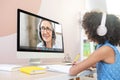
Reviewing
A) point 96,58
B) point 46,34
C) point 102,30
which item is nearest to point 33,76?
point 96,58

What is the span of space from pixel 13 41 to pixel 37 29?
31cm

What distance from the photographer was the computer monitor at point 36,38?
49.4 inches

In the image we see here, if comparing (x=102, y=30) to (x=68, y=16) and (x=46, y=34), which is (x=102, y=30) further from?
(x=68, y=16)

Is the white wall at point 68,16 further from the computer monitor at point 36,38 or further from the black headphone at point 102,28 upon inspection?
the black headphone at point 102,28

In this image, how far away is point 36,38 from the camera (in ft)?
4.56

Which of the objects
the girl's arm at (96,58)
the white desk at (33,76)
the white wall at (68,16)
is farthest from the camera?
the white wall at (68,16)

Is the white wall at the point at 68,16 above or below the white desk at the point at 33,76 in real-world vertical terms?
above

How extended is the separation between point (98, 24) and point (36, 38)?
19.5 inches

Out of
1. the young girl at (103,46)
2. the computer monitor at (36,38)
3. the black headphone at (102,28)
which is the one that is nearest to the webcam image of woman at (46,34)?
the computer monitor at (36,38)

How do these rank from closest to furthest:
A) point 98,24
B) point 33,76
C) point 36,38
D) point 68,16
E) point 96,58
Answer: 1. point 33,76
2. point 96,58
3. point 98,24
4. point 36,38
5. point 68,16

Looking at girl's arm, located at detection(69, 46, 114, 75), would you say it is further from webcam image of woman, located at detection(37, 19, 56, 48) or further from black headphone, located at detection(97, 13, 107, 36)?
webcam image of woman, located at detection(37, 19, 56, 48)

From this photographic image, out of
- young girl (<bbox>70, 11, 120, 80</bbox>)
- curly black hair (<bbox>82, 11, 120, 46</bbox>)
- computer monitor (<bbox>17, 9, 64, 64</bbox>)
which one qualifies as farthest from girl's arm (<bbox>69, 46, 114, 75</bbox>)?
computer monitor (<bbox>17, 9, 64, 64</bbox>)

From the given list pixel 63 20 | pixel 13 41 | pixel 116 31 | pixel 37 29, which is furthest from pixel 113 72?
pixel 63 20

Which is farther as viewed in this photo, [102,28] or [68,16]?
[68,16]
